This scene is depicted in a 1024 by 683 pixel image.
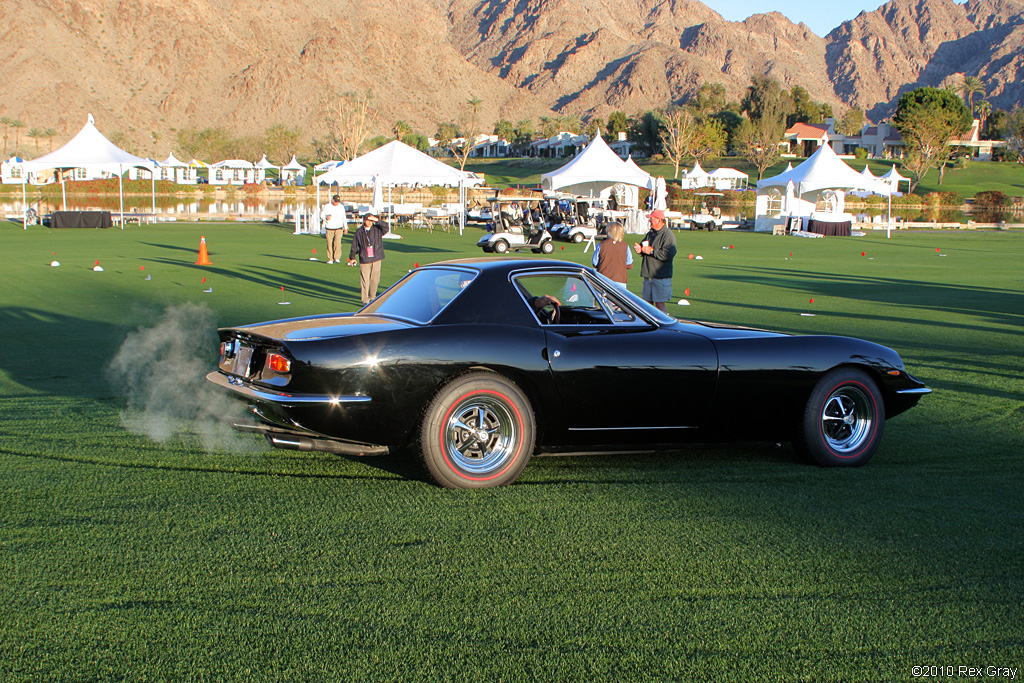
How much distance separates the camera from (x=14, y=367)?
870 cm

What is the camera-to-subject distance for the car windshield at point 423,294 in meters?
5.48

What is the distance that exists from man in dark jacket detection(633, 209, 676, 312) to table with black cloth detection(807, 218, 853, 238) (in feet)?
119

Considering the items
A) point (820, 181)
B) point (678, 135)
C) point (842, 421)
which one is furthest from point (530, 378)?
point (678, 135)

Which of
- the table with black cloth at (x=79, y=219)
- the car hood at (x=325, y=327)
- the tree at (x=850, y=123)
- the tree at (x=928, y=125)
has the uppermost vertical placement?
the tree at (x=850, y=123)

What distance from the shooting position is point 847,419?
18.9 feet

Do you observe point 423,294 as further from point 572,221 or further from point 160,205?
point 160,205

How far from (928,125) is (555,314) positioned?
86.2 metres

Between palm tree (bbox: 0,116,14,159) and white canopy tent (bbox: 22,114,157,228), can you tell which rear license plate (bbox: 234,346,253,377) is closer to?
white canopy tent (bbox: 22,114,157,228)

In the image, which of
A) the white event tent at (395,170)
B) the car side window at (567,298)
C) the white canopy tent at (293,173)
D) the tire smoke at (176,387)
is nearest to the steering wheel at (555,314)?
the car side window at (567,298)

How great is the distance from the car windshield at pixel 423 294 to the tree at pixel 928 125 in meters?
81.7

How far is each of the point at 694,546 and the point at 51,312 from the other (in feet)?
38.4

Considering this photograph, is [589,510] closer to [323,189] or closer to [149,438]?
[149,438]

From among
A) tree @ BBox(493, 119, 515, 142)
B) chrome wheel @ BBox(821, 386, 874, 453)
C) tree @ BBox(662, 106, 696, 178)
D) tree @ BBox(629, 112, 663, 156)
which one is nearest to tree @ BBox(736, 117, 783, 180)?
tree @ BBox(662, 106, 696, 178)

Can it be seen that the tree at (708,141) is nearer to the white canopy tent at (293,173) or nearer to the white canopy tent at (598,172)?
the white canopy tent at (293,173)
